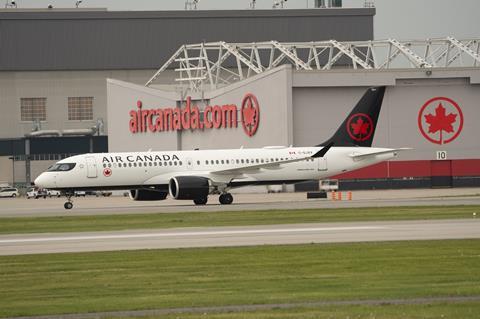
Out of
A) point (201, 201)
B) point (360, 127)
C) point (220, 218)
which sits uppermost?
point (360, 127)

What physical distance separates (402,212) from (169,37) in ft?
315

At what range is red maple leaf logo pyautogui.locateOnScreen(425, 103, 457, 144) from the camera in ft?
301

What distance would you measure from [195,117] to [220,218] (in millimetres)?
52332

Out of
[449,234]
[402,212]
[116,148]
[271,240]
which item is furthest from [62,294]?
[116,148]

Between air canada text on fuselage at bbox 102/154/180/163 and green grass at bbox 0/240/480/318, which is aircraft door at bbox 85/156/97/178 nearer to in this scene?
air canada text on fuselage at bbox 102/154/180/163

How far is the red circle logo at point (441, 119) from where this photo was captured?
91.8 metres

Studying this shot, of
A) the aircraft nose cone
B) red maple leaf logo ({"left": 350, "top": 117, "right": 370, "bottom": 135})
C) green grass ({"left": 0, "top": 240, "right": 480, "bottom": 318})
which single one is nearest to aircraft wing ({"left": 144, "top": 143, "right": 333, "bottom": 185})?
red maple leaf logo ({"left": 350, "top": 117, "right": 370, "bottom": 135})

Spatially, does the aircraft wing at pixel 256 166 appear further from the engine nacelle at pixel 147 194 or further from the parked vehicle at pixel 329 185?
the parked vehicle at pixel 329 185

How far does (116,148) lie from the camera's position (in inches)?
4688

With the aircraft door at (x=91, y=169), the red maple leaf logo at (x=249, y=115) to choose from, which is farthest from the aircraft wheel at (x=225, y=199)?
the red maple leaf logo at (x=249, y=115)

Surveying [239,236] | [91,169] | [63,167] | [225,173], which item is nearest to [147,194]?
[91,169]

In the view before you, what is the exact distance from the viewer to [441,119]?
9194 cm

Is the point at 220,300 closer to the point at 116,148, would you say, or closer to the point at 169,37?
the point at 116,148

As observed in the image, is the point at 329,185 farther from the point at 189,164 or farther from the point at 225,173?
the point at 225,173
